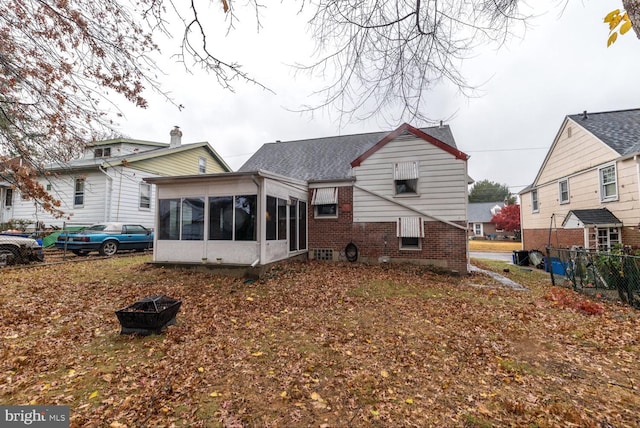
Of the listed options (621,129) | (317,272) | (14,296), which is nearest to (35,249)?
(14,296)

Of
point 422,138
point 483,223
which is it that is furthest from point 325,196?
point 483,223

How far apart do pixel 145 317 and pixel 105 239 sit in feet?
34.9

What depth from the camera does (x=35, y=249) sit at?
34.0ft

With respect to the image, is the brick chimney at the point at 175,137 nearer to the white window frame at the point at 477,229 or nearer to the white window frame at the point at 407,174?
the white window frame at the point at 407,174

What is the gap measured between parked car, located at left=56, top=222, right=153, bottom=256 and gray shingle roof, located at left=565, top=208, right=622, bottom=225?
2041cm

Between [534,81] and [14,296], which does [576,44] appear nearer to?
[534,81]

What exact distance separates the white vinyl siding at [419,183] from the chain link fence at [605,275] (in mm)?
3406

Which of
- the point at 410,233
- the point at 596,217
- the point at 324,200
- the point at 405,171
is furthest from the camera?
the point at 324,200

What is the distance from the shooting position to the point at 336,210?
11.9m

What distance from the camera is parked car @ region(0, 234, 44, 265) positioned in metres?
9.70

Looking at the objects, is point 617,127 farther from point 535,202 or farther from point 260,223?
point 260,223

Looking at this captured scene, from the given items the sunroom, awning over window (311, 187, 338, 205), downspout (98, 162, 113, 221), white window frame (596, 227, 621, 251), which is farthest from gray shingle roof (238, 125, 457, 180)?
white window frame (596, 227, 621, 251)

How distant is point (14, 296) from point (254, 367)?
6.80 metres

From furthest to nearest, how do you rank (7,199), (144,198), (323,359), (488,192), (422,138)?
1. (488,192)
2. (7,199)
3. (144,198)
4. (422,138)
5. (323,359)
